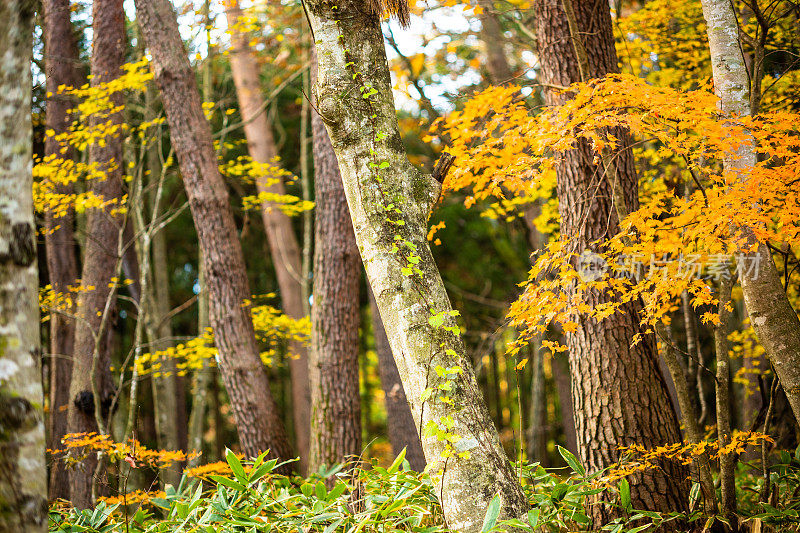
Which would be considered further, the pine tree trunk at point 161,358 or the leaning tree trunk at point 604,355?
the pine tree trunk at point 161,358

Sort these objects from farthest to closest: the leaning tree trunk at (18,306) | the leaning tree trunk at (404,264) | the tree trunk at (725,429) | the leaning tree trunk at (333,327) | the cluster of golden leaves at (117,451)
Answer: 1. the leaning tree trunk at (333,327)
2. the cluster of golden leaves at (117,451)
3. the tree trunk at (725,429)
4. the leaning tree trunk at (404,264)
5. the leaning tree trunk at (18,306)

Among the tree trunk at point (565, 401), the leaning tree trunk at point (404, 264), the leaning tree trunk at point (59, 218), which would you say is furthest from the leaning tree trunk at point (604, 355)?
the leaning tree trunk at point (59, 218)

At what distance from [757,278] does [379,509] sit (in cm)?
245

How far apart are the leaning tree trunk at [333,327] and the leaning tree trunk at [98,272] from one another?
226 centimetres

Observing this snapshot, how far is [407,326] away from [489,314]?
9.99m

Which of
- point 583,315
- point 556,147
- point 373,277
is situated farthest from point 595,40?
point 373,277

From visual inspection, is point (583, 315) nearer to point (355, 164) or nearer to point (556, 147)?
point (556, 147)

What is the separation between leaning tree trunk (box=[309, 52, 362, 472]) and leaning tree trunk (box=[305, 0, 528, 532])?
246 cm

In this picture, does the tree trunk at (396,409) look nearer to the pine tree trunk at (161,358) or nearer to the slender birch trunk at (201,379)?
the slender birch trunk at (201,379)

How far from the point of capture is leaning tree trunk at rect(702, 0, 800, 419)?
3527 millimetres

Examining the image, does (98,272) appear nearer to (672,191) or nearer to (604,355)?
(604,355)

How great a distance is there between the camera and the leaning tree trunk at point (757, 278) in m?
3.53

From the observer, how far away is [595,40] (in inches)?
181

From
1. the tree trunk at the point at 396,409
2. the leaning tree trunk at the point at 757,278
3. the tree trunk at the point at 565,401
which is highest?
the leaning tree trunk at the point at 757,278
